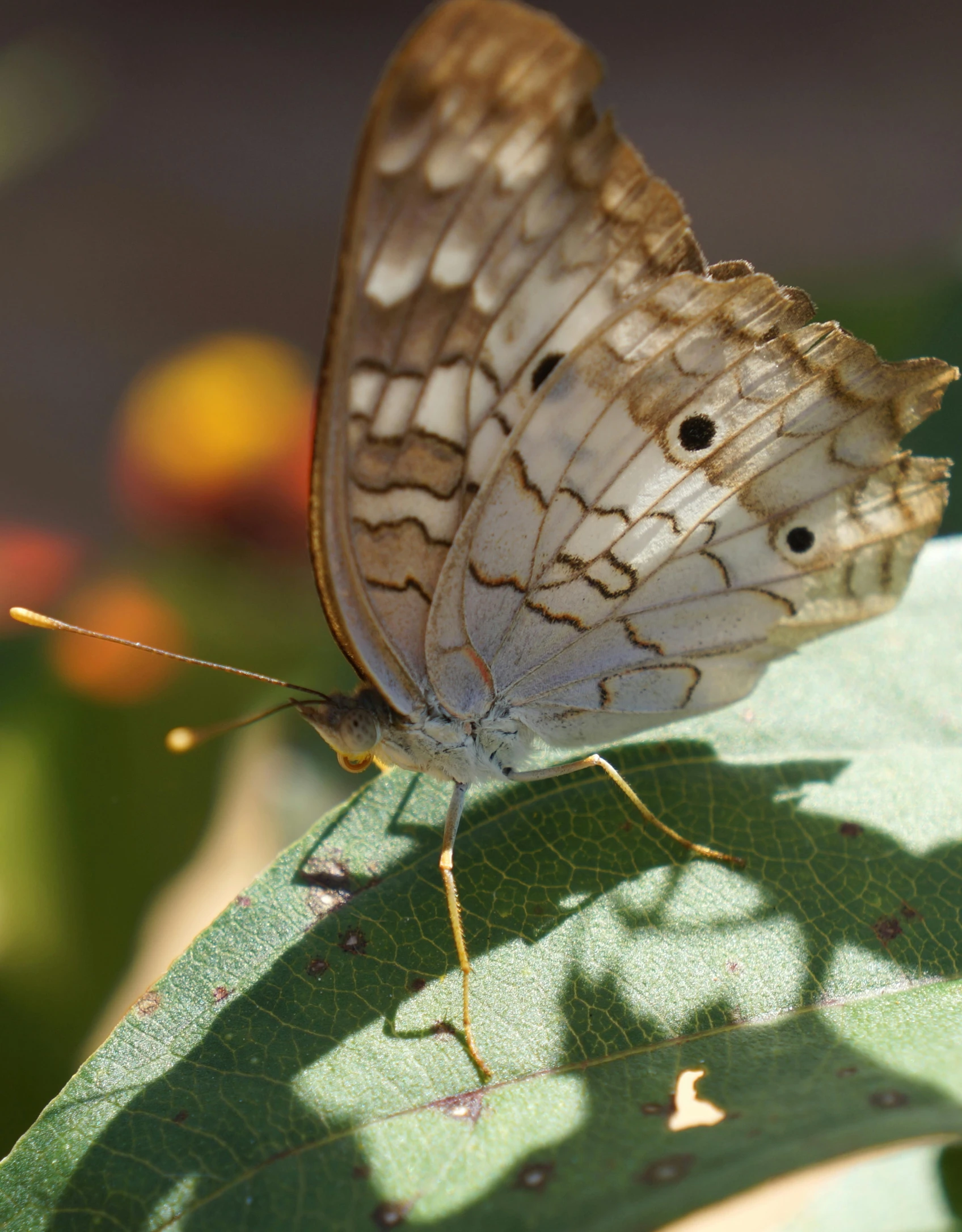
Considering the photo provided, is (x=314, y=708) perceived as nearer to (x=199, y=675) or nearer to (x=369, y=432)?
(x=369, y=432)

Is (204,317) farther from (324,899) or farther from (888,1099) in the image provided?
(888,1099)

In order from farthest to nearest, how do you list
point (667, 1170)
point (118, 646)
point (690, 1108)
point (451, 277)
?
1. point (118, 646)
2. point (451, 277)
3. point (690, 1108)
4. point (667, 1170)

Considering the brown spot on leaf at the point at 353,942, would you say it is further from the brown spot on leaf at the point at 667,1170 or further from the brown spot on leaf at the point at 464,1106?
the brown spot on leaf at the point at 667,1170

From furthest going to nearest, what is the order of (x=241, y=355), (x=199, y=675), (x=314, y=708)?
(x=241, y=355) < (x=199, y=675) < (x=314, y=708)

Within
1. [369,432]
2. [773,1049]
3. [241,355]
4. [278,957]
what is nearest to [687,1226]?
[773,1049]

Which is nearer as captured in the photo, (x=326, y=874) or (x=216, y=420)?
(x=326, y=874)

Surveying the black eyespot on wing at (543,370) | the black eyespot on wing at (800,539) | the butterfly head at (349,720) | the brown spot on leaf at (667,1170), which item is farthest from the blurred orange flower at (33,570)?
the brown spot on leaf at (667,1170)

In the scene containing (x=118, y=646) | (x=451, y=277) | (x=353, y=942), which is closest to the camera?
(x=451, y=277)

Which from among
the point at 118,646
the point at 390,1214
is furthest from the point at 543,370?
the point at 118,646
